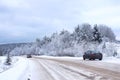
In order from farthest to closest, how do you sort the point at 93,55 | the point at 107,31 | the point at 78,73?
the point at 107,31, the point at 93,55, the point at 78,73

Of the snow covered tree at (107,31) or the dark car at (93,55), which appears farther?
the snow covered tree at (107,31)

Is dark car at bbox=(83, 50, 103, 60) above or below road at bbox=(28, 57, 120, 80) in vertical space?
above

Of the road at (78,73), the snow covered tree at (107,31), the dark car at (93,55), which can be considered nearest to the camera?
the road at (78,73)

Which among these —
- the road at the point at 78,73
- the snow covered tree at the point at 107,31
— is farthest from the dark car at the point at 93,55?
the snow covered tree at the point at 107,31

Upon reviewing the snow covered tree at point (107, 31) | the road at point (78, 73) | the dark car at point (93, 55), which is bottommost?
the road at point (78, 73)

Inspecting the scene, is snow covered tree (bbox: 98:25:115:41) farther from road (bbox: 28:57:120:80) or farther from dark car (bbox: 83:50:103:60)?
road (bbox: 28:57:120:80)

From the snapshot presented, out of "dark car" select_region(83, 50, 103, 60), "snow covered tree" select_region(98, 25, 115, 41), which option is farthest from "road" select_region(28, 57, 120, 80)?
"snow covered tree" select_region(98, 25, 115, 41)

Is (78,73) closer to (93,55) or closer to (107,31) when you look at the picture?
(93,55)

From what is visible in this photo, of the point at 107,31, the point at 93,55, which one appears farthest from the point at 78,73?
the point at 107,31

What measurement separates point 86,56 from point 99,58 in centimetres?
297

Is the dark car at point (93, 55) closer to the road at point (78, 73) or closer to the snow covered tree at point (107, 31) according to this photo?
the road at point (78, 73)

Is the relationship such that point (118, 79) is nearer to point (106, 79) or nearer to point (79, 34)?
point (106, 79)

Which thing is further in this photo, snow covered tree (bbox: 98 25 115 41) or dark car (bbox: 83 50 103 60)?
snow covered tree (bbox: 98 25 115 41)

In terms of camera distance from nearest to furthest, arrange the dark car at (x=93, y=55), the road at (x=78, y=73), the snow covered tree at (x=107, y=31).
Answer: the road at (x=78, y=73) → the dark car at (x=93, y=55) → the snow covered tree at (x=107, y=31)
